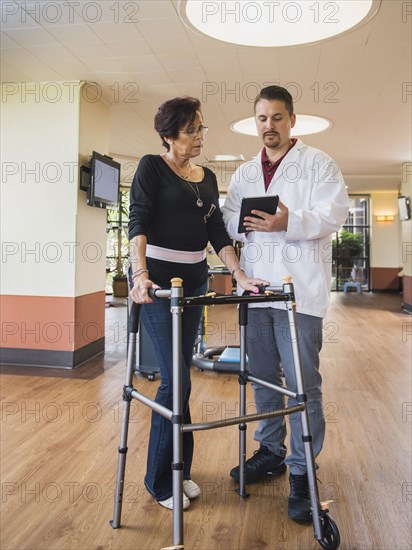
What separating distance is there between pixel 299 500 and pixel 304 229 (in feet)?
3.49

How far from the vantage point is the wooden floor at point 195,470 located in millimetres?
1721

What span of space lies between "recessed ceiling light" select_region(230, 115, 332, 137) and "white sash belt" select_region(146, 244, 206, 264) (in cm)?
439

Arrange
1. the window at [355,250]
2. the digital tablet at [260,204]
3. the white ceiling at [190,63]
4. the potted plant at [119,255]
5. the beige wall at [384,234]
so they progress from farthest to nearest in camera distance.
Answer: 1. the window at [355,250]
2. the beige wall at [384,234]
3. the potted plant at [119,255]
4. the white ceiling at [190,63]
5. the digital tablet at [260,204]

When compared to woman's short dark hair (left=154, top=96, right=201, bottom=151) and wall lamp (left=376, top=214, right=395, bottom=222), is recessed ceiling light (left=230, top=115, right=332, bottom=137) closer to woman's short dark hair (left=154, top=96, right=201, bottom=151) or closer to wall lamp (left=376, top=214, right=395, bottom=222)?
woman's short dark hair (left=154, top=96, right=201, bottom=151)

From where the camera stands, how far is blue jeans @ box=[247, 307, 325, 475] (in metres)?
1.84

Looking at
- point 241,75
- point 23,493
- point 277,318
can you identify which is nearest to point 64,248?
point 241,75

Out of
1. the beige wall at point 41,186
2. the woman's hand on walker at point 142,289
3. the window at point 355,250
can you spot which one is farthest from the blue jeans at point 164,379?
the window at point 355,250

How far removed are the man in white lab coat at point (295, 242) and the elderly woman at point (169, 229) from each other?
0.18 m

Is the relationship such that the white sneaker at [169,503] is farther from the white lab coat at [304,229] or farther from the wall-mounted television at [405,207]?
the wall-mounted television at [405,207]

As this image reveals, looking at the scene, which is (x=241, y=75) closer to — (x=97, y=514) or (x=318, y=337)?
(x=318, y=337)

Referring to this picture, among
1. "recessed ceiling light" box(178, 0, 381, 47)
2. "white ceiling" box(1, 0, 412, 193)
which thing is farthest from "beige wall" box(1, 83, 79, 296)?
"recessed ceiling light" box(178, 0, 381, 47)

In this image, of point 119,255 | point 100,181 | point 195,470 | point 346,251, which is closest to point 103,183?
point 100,181

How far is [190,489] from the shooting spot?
6.53ft

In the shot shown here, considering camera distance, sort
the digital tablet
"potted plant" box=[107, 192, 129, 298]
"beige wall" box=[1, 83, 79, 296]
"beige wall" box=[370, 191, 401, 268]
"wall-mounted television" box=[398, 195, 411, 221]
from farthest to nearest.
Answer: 1. "beige wall" box=[370, 191, 401, 268]
2. "potted plant" box=[107, 192, 129, 298]
3. "wall-mounted television" box=[398, 195, 411, 221]
4. "beige wall" box=[1, 83, 79, 296]
5. the digital tablet
